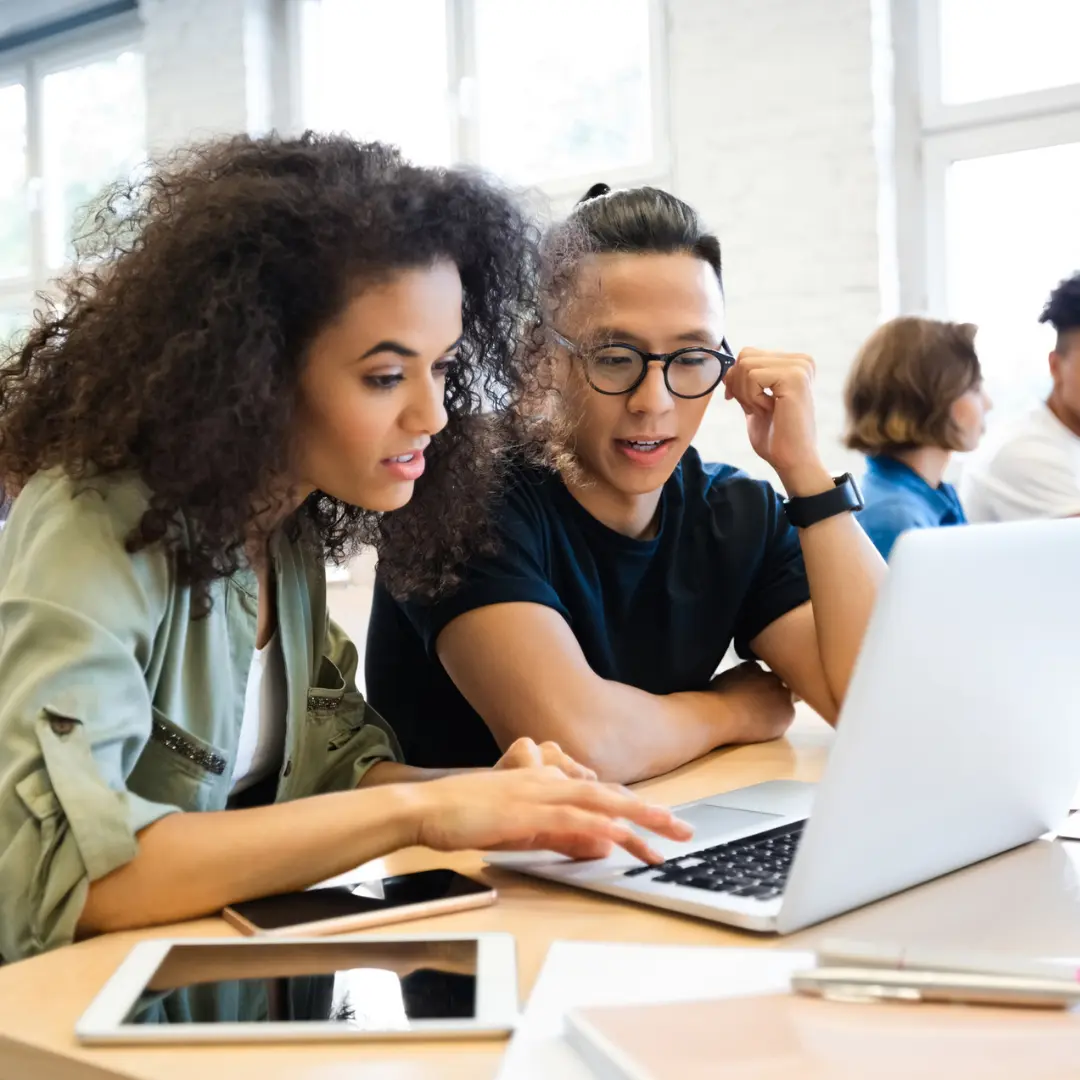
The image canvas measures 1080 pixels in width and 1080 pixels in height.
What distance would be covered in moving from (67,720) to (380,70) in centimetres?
439

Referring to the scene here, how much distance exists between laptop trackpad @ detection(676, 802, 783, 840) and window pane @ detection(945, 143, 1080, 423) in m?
2.89

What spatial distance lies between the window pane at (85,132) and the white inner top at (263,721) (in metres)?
4.62

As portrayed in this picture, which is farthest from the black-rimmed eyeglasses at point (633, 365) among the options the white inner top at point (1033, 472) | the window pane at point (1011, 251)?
the window pane at point (1011, 251)

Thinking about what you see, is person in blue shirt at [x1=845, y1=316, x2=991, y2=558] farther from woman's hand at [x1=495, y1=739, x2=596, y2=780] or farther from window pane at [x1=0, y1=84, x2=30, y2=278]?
window pane at [x1=0, y1=84, x2=30, y2=278]

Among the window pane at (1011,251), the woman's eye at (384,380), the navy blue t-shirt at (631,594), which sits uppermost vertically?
the window pane at (1011,251)

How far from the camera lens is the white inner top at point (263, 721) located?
3.79 feet

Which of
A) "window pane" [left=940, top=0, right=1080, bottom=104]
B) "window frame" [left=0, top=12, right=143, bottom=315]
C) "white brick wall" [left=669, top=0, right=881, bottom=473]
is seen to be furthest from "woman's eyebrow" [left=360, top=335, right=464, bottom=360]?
"window frame" [left=0, top=12, right=143, bottom=315]

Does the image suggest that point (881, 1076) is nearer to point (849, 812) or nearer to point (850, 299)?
point (849, 812)

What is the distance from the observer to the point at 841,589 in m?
1.51

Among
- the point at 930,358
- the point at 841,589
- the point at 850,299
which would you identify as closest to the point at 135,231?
the point at 841,589

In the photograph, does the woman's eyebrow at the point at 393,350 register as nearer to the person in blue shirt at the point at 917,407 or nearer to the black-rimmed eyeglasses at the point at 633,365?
the black-rimmed eyeglasses at the point at 633,365

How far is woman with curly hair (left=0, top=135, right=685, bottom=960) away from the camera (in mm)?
834

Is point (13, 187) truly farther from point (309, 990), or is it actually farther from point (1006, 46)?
point (309, 990)

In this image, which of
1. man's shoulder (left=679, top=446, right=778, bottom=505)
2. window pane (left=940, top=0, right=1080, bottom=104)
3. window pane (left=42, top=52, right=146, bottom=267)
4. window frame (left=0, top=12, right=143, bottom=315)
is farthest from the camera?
window frame (left=0, top=12, right=143, bottom=315)
